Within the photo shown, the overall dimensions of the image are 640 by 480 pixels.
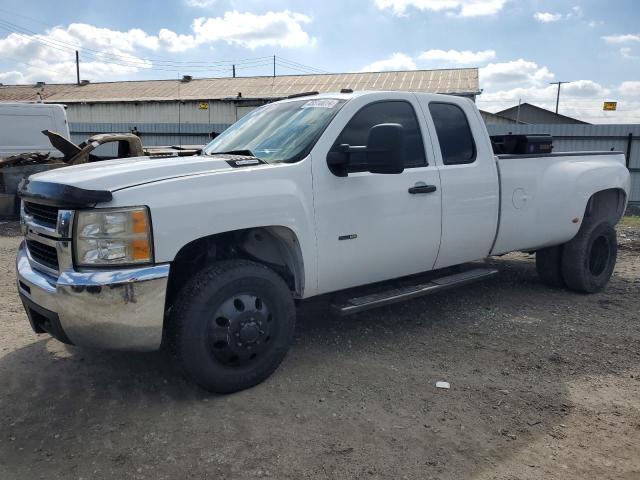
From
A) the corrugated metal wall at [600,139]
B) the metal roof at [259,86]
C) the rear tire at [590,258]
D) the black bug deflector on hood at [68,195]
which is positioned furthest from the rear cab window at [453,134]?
the metal roof at [259,86]

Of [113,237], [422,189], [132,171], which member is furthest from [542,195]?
[113,237]

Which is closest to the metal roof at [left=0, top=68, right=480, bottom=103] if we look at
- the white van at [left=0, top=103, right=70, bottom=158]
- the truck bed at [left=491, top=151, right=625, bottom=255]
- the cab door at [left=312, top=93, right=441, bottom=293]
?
the white van at [left=0, top=103, right=70, bottom=158]

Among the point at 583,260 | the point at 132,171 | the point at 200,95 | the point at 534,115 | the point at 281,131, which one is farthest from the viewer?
the point at 534,115

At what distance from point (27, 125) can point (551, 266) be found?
11.3m

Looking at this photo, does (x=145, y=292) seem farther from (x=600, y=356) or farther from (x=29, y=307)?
(x=600, y=356)

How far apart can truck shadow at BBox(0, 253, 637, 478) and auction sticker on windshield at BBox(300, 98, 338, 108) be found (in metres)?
1.88

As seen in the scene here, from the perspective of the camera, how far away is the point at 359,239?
12.8ft

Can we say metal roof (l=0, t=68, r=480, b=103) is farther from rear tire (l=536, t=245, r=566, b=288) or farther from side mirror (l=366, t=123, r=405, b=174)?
side mirror (l=366, t=123, r=405, b=174)

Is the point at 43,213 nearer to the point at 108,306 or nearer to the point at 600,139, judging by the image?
the point at 108,306

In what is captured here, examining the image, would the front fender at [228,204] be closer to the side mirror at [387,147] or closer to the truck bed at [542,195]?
the side mirror at [387,147]

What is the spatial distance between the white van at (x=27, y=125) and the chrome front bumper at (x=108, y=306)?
1042 cm

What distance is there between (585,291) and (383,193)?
3155mm

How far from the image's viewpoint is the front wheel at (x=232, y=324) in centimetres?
322

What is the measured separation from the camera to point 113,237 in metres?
2.96
